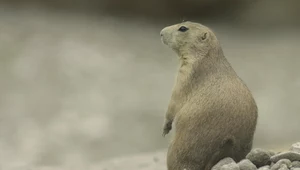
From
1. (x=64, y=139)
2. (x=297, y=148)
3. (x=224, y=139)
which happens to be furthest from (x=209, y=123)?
(x=64, y=139)

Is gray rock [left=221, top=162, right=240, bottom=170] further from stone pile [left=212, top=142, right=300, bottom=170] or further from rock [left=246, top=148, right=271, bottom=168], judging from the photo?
rock [left=246, top=148, right=271, bottom=168]

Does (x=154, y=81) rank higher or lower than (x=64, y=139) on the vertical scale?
higher

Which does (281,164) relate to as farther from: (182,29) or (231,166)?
(182,29)

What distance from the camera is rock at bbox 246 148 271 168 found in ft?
6.22

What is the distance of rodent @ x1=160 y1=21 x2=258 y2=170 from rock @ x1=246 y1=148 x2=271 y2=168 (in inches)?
1.5

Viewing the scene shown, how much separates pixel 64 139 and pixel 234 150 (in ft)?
8.60

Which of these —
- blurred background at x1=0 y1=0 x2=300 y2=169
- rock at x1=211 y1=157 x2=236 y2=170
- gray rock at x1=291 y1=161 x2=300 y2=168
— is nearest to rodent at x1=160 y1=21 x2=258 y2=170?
rock at x1=211 y1=157 x2=236 y2=170

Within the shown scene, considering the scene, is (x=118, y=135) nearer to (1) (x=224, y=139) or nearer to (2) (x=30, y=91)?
(2) (x=30, y=91)

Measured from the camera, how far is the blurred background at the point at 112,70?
4434 mm

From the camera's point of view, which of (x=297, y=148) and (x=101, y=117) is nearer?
(x=297, y=148)

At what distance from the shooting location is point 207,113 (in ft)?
6.22

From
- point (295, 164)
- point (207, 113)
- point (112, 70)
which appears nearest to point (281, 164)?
point (295, 164)

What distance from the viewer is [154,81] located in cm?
487

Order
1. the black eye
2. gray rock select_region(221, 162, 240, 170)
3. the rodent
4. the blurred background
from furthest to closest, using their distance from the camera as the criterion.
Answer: the blurred background → the black eye → the rodent → gray rock select_region(221, 162, 240, 170)
